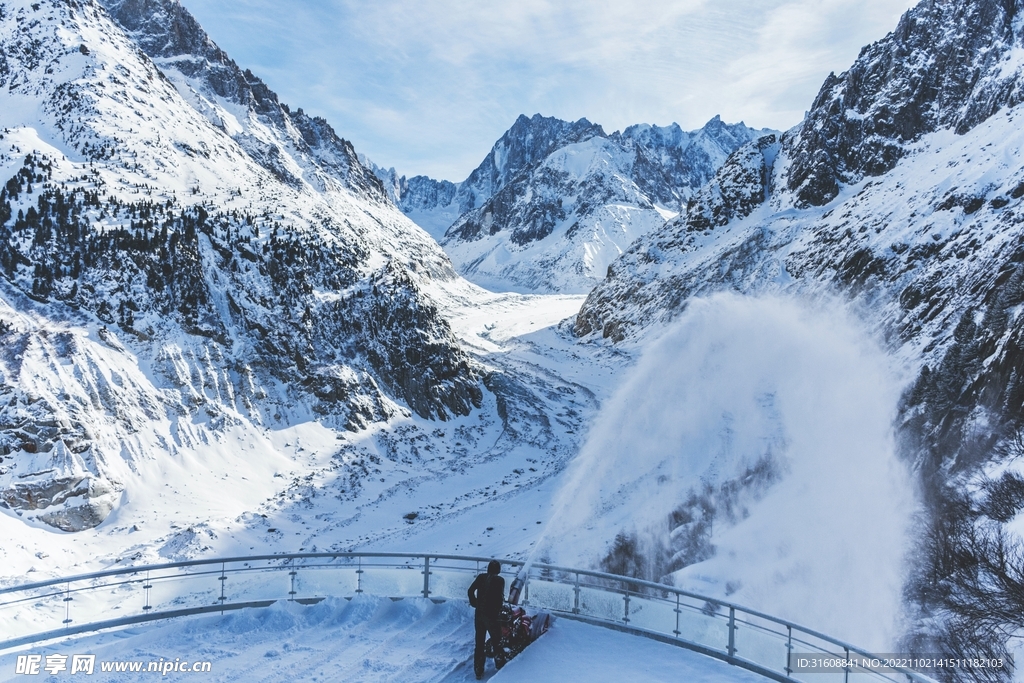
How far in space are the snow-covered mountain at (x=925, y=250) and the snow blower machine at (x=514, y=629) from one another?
42.2ft

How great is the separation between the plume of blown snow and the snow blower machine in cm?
1544

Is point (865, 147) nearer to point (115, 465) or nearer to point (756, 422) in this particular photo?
point (756, 422)

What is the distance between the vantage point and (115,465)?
1548 inches

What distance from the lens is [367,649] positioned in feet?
42.2

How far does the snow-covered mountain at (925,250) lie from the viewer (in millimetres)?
24000

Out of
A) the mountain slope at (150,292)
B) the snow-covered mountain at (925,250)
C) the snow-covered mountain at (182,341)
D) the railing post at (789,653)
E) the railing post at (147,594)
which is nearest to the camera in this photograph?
the railing post at (789,653)

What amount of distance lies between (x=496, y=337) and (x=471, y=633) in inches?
3736

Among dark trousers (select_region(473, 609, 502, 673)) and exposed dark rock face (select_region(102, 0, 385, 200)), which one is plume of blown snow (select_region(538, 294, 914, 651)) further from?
exposed dark rock face (select_region(102, 0, 385, 200))

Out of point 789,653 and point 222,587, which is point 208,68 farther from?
point 789,653

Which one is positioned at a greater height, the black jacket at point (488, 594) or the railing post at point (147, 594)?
the black jacket at point (488, 594)

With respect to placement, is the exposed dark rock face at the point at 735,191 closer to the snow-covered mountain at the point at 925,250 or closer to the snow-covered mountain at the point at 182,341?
the snow-covered mountain at the point at 925,250

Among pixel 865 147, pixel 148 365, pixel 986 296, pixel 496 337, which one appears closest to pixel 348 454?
pixel 148 365

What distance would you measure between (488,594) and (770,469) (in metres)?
29.2

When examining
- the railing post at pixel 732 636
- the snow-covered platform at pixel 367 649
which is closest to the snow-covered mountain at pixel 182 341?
the snow-covered platform at pixel 367 649
